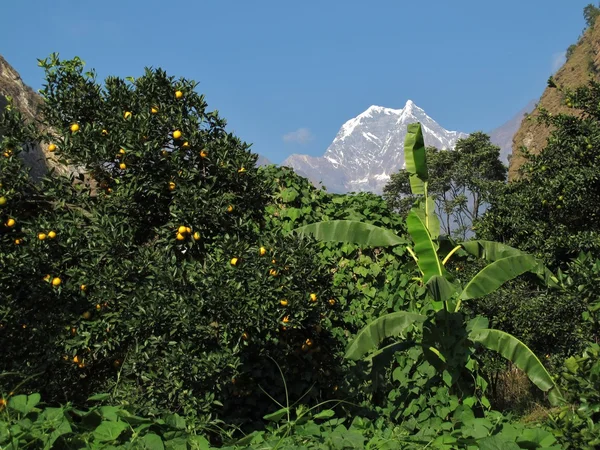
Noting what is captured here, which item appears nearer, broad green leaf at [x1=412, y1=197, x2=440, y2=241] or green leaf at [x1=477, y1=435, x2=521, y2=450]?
green leaf at [x1=477, y1=435, x2=521, y2=450]

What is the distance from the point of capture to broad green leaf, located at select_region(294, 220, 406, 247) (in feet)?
27.5

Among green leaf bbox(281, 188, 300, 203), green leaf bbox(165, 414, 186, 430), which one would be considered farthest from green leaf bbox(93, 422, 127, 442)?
green leaf bbox(281, 188, 300, 203)

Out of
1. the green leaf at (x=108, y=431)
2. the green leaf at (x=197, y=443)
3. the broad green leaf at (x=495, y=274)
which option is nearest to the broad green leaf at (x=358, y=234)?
the broad green leaf at (x=495, y=274)

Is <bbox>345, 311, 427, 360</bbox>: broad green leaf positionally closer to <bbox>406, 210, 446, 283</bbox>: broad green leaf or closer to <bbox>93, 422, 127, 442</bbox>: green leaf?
<bbox>406, 210, 446, 283</bbox>: broad green leaf

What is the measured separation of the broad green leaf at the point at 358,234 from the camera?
8.37 metres

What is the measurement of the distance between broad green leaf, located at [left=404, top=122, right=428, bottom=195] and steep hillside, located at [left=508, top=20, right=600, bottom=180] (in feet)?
183

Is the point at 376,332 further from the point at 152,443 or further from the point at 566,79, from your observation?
the point at 566,79

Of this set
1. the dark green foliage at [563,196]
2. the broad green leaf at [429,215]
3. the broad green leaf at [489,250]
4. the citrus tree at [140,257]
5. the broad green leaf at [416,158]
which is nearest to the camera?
the citrus tree at [140,257]

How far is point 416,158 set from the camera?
28.1 feet

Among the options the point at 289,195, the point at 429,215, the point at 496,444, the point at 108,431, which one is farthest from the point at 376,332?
the point at 108,431

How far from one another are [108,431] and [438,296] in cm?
434

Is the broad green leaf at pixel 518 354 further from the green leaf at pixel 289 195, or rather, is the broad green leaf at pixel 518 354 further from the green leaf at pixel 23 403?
the green leaf at pixel 23 403

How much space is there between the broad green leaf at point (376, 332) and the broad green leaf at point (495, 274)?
0.84 metres

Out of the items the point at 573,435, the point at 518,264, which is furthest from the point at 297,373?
the point at 573,435
